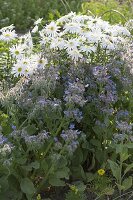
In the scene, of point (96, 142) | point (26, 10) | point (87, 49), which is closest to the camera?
point (96, 142)

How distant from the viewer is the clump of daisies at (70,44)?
345cm

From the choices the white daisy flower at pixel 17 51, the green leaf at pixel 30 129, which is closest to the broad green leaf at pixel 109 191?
the green leaf at pixel 30 129

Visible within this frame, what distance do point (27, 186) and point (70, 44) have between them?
40.5 inches

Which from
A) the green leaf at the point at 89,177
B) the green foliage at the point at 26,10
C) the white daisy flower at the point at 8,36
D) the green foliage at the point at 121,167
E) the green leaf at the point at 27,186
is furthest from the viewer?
the green foliage at the point at 26,10

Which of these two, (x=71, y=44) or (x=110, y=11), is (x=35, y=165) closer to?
(x=71, y=44)

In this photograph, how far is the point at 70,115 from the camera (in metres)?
3.01

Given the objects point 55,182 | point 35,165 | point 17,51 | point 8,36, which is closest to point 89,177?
point 55,182

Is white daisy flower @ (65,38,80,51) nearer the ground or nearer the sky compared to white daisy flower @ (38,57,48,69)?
nearer the sky

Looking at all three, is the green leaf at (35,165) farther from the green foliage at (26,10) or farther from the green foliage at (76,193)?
the green foliage at (26,10)

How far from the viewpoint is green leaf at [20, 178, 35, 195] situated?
2.98 metres

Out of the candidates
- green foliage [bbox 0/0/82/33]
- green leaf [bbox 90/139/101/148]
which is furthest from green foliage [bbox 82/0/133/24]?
green leaf [bbox 90/139/101/148]

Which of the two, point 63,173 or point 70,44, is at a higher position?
point 70,44

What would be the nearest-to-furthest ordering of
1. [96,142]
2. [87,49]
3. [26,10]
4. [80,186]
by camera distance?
[80,186] < [96,142] < [87,49] < [26,10]

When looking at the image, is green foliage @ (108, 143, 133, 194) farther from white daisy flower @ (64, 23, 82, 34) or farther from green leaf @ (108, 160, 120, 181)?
white daisy flower @ (64, 23, 82, 34)
